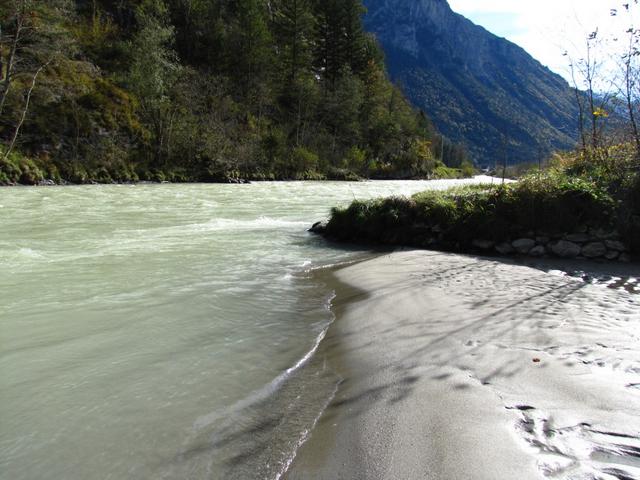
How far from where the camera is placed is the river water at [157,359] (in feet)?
8.26

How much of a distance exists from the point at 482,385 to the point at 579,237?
244 inches

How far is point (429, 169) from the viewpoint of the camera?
62.9 metres

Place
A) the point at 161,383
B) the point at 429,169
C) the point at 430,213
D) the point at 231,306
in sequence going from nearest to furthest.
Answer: the point at 161,383, the point at 231,306, the point at 430,213, the point at 429,169

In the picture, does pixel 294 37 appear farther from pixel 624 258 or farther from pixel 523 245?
pixel 624 258

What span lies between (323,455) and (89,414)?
1.66 metres

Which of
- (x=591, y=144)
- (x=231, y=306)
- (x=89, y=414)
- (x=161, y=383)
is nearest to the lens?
(x=89, y=414)

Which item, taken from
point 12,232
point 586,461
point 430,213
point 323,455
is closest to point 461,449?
point 586,461

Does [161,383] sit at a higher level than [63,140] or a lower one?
lower

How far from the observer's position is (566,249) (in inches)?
313

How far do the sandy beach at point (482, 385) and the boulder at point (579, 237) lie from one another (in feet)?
6.97

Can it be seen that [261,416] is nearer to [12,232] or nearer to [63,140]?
[12,232]

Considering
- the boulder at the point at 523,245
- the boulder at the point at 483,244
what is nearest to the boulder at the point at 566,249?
the boulder at the point at 523,245

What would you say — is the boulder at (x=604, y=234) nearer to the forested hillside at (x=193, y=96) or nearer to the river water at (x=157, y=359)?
the river water at (x=157, y=359)

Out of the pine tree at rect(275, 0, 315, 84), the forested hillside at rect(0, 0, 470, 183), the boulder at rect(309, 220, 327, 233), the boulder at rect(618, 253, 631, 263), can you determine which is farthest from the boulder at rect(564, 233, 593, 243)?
the pine tree at rect(275, 0, 315, 84)
